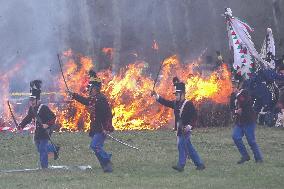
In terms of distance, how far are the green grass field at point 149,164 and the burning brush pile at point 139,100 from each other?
2423mm

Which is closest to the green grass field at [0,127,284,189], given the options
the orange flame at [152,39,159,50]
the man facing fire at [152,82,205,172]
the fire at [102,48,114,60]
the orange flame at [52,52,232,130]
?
the man facing fire at [152,82,205,172]

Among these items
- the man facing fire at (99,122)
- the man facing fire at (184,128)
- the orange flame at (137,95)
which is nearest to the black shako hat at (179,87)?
the man facing fire at (184,128)

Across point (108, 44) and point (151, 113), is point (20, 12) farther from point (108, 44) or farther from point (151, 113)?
point (108, 44)

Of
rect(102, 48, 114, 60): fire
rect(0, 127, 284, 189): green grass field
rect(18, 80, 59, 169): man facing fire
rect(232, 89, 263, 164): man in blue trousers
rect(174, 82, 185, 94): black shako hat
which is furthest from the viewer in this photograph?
rect(102, 48, 114, 60): fire

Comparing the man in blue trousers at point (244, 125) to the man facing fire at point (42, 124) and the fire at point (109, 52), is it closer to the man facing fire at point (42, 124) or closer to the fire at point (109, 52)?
the man facing fire at point (42, 124)

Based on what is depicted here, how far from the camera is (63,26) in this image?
121 ft

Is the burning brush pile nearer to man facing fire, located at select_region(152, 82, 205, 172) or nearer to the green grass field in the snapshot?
the green grass field

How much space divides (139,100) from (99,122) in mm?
11236

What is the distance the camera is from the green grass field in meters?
12.9

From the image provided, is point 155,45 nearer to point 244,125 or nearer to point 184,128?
point 244,125

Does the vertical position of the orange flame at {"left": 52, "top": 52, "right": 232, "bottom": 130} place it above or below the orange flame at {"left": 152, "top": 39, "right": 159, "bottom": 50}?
below

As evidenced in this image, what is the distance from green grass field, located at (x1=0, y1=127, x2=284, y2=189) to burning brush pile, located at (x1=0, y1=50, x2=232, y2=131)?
2.42 meters

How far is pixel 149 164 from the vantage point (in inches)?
614

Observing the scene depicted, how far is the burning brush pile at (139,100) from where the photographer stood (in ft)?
83.1
